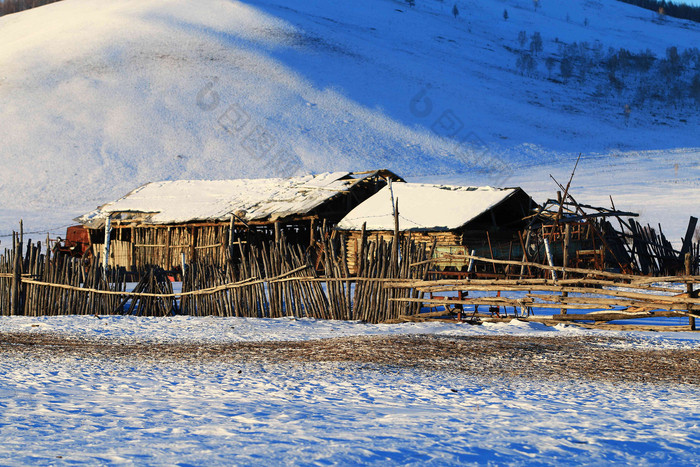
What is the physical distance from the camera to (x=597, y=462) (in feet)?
12.8

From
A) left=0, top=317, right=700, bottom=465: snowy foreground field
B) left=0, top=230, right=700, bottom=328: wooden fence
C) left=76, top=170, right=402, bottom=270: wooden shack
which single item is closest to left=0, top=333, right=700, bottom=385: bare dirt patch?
left=0, top=317, right=700, bottom=465: snowy foreground field

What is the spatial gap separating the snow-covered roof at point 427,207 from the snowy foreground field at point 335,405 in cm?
1051

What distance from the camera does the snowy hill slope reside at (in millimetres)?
47500

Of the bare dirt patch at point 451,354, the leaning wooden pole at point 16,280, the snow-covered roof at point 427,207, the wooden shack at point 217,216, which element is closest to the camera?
the bare dirt patch at point 451,354

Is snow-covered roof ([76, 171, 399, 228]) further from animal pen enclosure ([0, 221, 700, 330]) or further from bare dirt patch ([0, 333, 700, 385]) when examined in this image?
bare dirt patch ([0, 333, 700, 385])

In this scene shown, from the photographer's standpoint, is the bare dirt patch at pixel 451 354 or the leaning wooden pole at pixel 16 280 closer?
the bare dirt patch at pixel 451 354

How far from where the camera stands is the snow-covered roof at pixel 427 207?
19.4 meters

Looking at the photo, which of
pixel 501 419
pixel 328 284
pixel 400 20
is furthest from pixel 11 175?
pixel 400 20

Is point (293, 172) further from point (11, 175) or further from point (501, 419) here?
point (501, 419)

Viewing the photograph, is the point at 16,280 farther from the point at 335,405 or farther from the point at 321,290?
the point at 335,405

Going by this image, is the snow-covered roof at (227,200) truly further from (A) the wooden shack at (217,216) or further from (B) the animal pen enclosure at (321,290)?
(B) the animal pen enclosure at (321,290)

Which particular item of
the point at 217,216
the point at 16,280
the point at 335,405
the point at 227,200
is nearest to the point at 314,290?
the point at 16,280

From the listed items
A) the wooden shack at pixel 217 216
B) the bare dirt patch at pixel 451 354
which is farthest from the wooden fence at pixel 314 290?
the wooden shack at pixel 217 216

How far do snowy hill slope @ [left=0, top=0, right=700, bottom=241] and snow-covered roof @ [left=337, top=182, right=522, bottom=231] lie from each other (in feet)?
35.7
